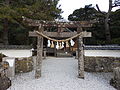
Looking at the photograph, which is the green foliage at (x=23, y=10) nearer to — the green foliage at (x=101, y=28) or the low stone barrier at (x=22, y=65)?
the low stone barrier at (x=22, y=65)

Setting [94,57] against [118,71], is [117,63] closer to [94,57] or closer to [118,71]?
[94,57]

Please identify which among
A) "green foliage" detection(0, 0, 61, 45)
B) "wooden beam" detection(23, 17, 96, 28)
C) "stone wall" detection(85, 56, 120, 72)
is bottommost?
"stone wall" detection(85, 56, 120, 72)

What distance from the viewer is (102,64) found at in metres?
9.86

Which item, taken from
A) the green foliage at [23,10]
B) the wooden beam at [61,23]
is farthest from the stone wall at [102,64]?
the green foliage at [23,10]

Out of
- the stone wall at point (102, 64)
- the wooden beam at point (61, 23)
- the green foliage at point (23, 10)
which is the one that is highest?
the green foliage at point (23, 10)

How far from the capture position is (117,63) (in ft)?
32.4

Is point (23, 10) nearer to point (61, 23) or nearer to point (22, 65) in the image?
point (61, 23)

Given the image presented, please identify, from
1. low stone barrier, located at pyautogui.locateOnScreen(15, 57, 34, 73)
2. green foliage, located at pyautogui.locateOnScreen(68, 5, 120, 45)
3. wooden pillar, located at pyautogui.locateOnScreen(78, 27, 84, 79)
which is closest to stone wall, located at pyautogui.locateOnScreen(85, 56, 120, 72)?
wooden pillar, located at pyautogui.locateOnScreen(78, 27, 84, 79)

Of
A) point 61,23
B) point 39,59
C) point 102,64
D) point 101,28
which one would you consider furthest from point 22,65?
point 101,28

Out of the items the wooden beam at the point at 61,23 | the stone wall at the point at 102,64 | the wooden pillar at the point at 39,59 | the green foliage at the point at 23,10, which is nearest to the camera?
the wooden pillar at the point at 39,59

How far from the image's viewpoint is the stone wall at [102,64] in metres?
9.83

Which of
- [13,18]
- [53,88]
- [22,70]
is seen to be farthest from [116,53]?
[13,18]

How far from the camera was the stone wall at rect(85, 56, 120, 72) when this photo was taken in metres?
9.83

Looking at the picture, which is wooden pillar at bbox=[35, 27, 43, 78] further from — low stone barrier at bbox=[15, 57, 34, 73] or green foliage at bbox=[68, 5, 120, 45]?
green foliage at bbox=[68, 5, 120, 45]
